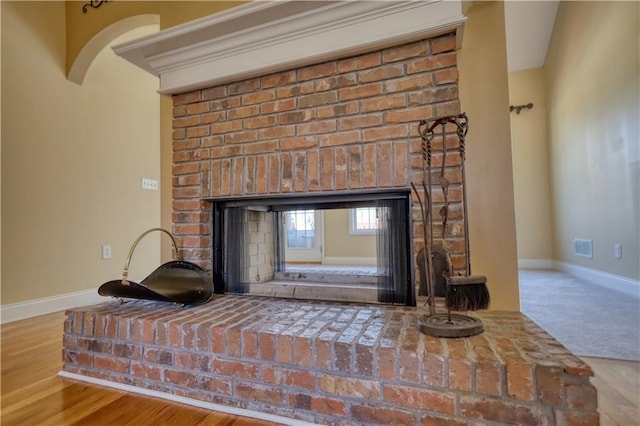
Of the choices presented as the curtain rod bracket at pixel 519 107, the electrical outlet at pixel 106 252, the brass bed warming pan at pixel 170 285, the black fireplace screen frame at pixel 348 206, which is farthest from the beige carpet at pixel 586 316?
the electrical outlet at pixel 106 252

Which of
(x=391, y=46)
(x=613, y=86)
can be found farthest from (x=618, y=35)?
(x=391, y=46)

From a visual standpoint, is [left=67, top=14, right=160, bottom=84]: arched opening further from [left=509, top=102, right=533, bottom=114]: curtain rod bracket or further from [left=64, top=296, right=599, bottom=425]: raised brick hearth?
[left=509, top=102, right=533, bottom=114]: curtain rod bracket

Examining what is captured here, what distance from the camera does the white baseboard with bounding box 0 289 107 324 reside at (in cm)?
228

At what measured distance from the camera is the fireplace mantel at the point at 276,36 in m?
1.39

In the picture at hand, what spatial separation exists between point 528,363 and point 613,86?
10.7 feet

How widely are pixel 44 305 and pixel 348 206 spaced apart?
2.42 m

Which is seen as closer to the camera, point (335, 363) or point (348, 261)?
point (335, 363)

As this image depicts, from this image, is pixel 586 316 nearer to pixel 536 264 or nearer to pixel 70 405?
pixel 536 264

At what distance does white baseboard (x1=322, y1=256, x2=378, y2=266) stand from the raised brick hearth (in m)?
0.32

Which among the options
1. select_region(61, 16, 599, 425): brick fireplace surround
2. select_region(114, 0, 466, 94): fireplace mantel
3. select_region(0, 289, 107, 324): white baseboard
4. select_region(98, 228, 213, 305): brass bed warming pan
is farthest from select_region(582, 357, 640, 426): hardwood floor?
select_region(0, 289, 107, 324): white baseboard

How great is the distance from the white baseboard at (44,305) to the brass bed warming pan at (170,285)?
135 cm

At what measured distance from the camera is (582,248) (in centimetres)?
371

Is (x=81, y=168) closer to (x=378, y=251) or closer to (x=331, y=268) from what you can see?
(x=331, y=268)

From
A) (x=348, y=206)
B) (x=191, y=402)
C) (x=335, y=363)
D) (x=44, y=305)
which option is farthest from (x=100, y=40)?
(x=335, y=363)
